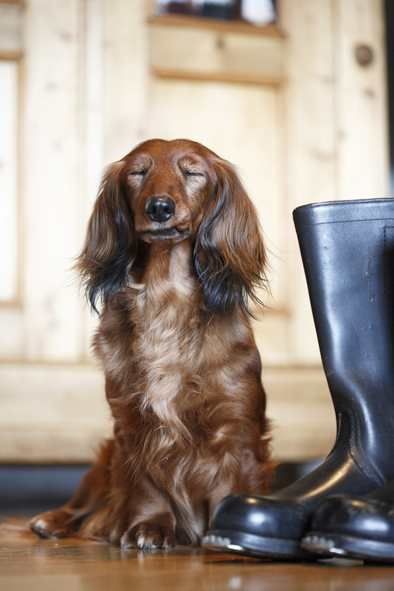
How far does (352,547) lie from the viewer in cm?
130

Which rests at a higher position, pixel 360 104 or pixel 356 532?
pixel 360 104

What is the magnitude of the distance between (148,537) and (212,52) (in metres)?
1.77

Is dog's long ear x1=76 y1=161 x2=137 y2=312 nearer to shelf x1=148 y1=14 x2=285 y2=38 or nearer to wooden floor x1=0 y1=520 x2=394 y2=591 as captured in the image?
wooden floor x1=0 y1=520 x2=394 y2=591

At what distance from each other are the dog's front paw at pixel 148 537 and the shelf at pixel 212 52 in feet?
5.48

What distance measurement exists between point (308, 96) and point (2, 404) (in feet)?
4.04

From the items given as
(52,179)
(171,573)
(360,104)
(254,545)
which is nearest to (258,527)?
(254,545)

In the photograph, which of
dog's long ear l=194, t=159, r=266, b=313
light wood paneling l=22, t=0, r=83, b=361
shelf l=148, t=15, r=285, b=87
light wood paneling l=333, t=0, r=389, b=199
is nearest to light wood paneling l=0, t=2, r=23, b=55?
light wood paneling l=22, t=0, r=83, b=361

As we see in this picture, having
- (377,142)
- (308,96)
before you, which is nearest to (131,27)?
(308,96)

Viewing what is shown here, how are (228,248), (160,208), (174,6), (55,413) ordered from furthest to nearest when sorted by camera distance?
(174,6), (55,413), (228,248), (160,208)

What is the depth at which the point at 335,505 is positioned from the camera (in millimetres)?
1335

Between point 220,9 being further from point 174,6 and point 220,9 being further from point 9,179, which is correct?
point 9,179

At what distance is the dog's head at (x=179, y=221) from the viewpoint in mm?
1749

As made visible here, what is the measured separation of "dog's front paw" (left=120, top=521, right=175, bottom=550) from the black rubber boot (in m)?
0.42

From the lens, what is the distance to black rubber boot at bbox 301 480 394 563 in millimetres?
1298
